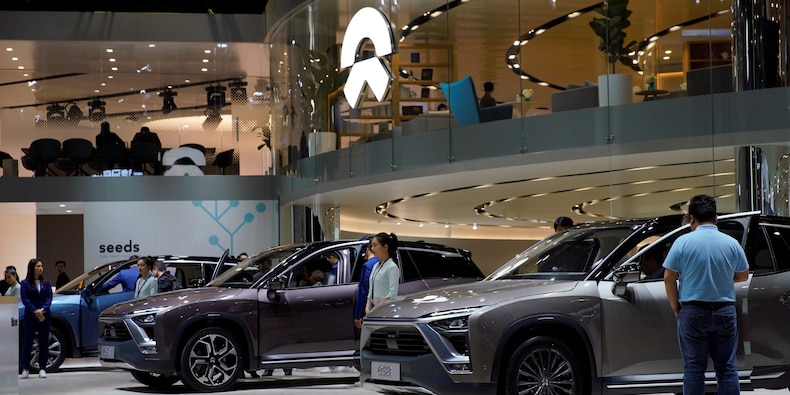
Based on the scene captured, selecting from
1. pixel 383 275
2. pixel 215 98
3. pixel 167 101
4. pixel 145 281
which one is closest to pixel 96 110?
pixel 167 101

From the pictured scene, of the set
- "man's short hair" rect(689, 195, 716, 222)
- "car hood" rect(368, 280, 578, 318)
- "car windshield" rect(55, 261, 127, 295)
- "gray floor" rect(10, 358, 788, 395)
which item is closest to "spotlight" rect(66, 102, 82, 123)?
"car windshield" rect(55, 261, 127, 295)

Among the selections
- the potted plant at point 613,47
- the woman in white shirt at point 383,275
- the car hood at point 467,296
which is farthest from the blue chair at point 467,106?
the car hood at point 467,296

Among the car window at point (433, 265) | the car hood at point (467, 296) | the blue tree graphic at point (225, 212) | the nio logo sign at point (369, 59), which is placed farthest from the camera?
the blue tree graphic at point (225, 212)

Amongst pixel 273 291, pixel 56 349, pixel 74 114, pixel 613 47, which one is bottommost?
pixel 56 349

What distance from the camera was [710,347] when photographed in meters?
7.21

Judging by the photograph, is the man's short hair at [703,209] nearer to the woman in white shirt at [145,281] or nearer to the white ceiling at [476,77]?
the white ceiling at [476,77]

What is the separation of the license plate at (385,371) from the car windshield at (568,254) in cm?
132

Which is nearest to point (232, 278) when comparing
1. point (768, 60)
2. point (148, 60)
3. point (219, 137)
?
point (768, 60)

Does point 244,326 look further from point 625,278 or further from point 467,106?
point 467,106

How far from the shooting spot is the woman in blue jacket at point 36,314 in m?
14.1

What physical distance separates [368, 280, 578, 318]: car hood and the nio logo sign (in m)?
9.89

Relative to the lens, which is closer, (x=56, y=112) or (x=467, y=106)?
(x=467, y=106)

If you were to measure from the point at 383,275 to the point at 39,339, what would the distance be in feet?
19.6

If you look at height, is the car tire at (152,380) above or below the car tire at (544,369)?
below
